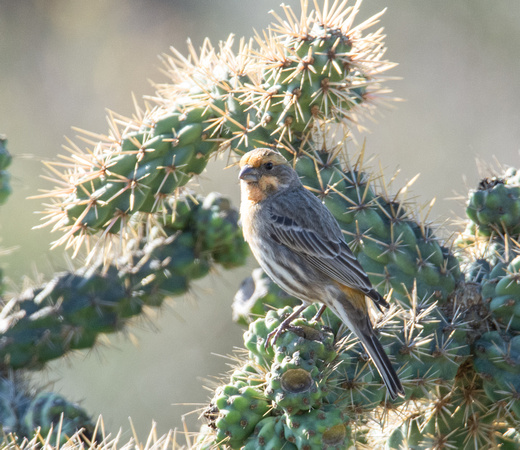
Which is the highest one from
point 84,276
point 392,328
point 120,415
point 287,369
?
point 84,276

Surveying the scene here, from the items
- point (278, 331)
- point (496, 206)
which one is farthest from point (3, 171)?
point (496, 206)

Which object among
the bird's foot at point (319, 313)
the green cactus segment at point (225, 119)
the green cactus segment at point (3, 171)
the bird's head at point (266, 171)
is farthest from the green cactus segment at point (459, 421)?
the green cactus segment at point (3, 171)

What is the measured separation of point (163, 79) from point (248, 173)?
586 centimetres

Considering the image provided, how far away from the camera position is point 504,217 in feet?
14.1

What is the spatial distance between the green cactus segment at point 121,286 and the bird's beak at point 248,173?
0.47 m

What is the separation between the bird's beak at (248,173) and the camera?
172 inches

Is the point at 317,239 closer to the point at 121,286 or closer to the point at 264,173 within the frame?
the point at 264,173

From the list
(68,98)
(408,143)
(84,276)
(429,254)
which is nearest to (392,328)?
(429,254)

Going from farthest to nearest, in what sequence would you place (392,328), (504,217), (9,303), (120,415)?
(120,415), (9,303), (504,217), (392,328)

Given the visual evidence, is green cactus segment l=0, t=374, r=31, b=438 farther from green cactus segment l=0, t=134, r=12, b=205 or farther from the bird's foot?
the bird's foot

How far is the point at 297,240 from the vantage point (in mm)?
4371

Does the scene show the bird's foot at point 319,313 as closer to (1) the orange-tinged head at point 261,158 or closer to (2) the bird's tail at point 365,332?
(2) the bird's tail at point 365,332

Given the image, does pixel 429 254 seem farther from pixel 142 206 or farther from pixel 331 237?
pixel 142 206

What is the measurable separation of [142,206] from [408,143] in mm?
6341
